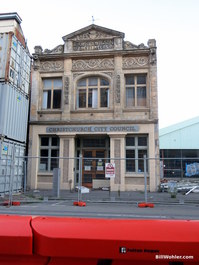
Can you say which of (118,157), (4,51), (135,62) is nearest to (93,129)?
(118,157)

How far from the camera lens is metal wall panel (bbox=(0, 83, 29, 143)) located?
1386 centimetres

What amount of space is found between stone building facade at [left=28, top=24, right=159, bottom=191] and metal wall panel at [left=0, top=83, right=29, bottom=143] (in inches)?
56.8

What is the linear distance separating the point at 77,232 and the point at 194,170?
14.3 m

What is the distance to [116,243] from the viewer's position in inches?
88.7

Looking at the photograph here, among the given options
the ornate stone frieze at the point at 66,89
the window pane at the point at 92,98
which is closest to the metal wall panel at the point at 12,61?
the ornate stone frieze at the point at 66,89

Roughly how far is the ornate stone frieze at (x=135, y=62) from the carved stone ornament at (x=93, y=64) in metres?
1.00

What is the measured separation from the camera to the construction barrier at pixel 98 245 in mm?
2215

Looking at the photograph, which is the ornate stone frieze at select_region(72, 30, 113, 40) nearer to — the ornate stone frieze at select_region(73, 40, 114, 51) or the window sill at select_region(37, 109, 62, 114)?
the ornate stone frieze at select_region(73, 40, 114, 51)

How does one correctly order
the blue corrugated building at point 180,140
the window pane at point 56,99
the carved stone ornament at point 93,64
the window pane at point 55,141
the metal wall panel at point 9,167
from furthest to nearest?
the blue corrugated building at point 180,140, the window pane at point 56,99, the carved stone ornament at point 93,64, the window pane at point 55,141, the metal wall panel at point 9,167

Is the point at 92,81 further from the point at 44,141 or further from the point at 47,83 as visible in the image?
the point at 44,141

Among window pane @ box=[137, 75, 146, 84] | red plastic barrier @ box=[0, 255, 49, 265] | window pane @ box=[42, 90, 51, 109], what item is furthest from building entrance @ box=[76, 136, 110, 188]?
red plastic barrier @ box=[0, 255, 49, 265]

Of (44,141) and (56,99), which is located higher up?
(56,99)

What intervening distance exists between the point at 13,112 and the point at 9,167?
11.1 ft

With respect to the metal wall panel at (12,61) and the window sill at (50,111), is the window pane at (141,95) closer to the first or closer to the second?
the window sill at (50,111)
